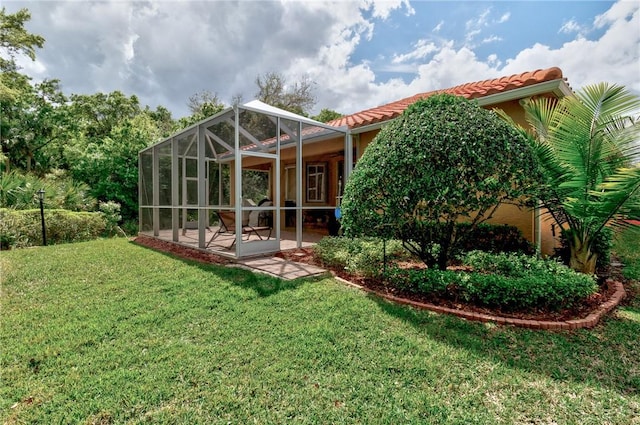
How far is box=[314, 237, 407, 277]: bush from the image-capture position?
5.29m

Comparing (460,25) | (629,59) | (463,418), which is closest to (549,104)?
(629,59)

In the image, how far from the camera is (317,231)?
11375 millimetres

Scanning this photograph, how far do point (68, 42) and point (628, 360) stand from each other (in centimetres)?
1507

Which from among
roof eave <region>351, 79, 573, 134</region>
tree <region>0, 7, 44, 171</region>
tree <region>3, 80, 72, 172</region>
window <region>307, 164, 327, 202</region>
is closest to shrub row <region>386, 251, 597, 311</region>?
roof eave <region>351, 79, 573, 134</region>

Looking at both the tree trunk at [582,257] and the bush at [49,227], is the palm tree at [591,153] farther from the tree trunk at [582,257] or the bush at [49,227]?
the bush at [49,227]

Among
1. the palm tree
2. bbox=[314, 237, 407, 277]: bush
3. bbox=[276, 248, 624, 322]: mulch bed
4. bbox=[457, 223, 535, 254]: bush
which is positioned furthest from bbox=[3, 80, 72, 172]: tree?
the palm tree

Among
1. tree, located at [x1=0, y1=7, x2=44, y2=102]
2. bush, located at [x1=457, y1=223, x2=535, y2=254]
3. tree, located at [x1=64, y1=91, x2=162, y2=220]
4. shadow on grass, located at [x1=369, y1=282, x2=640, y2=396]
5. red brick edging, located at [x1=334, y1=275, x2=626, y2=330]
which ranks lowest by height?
shadow on grass, located at [x1=369, y1=282, x2=640, y2=396]

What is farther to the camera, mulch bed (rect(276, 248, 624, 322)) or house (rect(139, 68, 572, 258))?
house (rect(139, 68, 572, 258))

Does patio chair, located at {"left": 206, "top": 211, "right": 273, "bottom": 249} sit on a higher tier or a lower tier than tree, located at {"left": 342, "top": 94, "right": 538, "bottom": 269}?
lower

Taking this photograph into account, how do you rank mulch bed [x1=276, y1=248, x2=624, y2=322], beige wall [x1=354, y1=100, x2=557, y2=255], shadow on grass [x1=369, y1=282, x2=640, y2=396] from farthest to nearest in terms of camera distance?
1. beige wall [x1=354, y1=100, x2=557, y2=255]
2. mulch bed [x1=276, y1=248, x2=624, y2=322]
3. shadow on grass [x1=369, y1=282, x2=640, y2=396]

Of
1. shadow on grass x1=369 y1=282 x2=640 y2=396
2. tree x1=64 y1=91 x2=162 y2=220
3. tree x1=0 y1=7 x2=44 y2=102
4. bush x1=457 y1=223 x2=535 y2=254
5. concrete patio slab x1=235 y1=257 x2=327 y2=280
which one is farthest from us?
tree x1=0 y1=7 x2=44 y2=102

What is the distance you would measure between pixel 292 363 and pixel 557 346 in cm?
277

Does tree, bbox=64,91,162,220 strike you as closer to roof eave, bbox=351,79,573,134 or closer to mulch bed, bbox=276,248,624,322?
mulch bed, bbox=276,248,624,322

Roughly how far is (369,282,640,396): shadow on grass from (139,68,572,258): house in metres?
3.01
